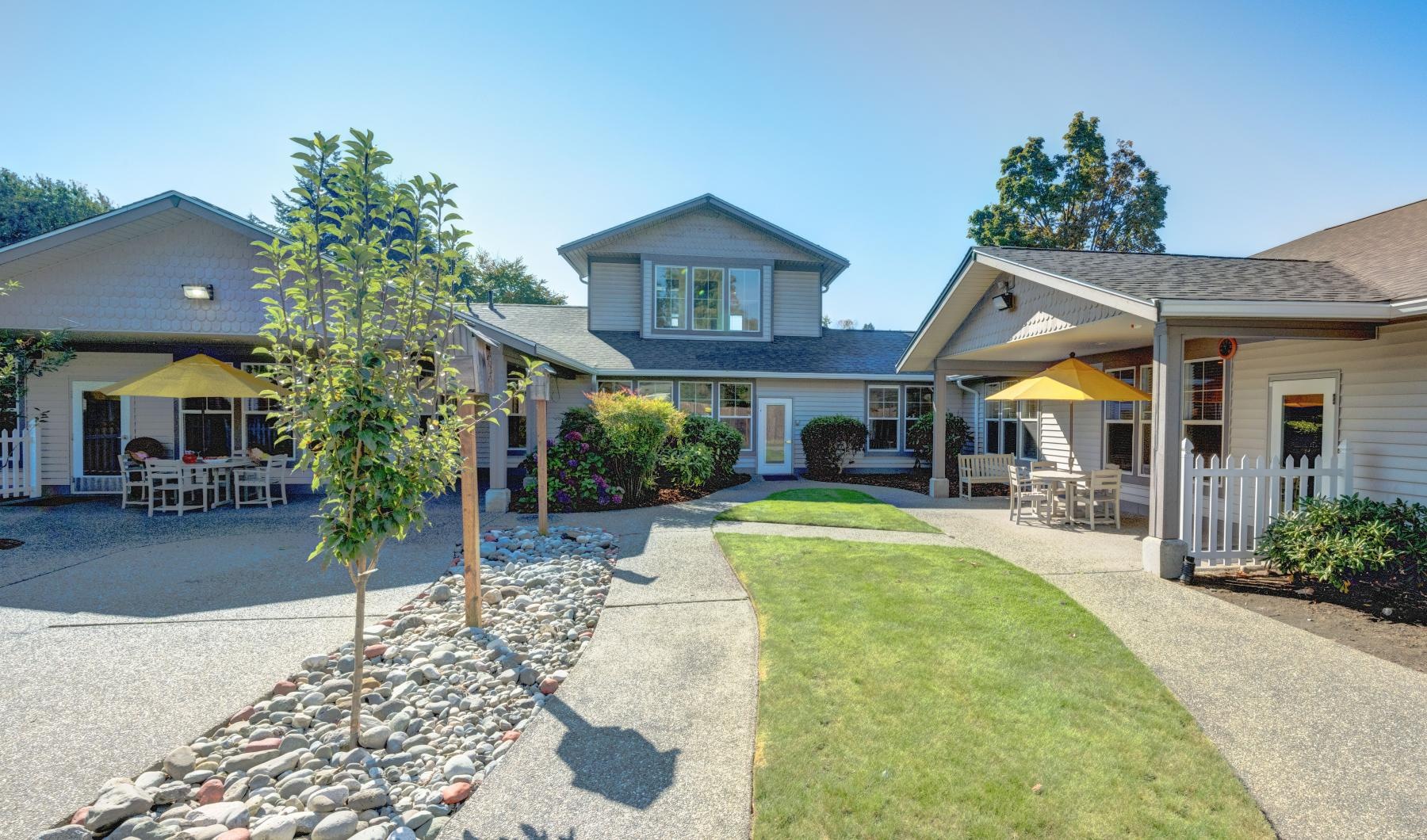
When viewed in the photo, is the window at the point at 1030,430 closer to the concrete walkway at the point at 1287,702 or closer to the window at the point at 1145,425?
the window at the point at 1145,425

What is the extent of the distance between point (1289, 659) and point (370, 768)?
586 cm

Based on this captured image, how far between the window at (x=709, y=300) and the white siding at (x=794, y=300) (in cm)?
172

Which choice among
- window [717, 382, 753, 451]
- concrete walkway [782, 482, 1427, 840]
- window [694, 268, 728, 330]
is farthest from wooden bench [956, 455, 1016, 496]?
window [694, 268, 728, 330]

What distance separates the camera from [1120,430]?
1102 centimetres

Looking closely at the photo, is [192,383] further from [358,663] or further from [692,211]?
[692,211]

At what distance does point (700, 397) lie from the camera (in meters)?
15.4

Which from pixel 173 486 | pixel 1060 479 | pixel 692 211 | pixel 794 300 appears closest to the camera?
pixel 1060 479

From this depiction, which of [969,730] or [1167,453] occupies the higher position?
[1167,453]

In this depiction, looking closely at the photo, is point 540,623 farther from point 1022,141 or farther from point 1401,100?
point 1022,141

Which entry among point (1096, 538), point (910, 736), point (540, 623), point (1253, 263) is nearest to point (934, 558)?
point (1096, 538)

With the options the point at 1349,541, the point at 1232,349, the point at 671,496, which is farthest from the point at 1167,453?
the point at 671,496

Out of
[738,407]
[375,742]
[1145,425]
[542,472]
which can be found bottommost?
[375,742]

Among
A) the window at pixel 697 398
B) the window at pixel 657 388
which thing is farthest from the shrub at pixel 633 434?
the window at pixel 697 398

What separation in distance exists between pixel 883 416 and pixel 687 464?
272 inches
